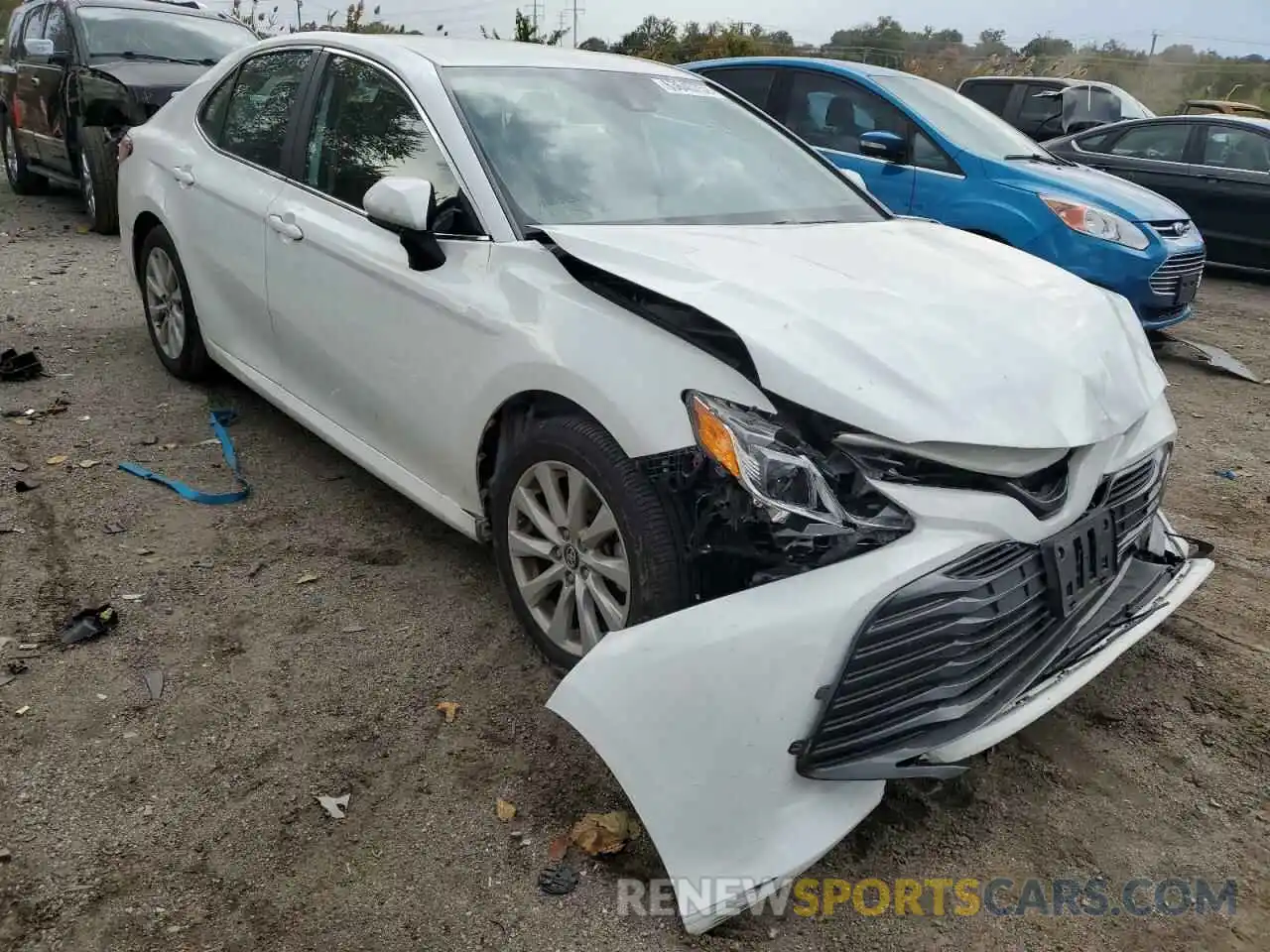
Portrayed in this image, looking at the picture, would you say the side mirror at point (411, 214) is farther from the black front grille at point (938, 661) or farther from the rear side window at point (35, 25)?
the rear side window at point (35, 25)

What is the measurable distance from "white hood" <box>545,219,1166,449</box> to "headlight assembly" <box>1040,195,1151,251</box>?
3.81m

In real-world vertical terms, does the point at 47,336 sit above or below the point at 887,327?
below

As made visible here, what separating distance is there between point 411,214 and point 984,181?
4.83 metres

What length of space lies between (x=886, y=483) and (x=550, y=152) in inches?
62.2

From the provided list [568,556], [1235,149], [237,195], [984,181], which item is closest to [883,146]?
[984,181]

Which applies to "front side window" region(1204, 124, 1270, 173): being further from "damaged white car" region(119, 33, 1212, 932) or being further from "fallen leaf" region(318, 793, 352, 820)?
"fallen leaf" region(318, 793, 352, 820)

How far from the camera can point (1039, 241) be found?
6.41 meters

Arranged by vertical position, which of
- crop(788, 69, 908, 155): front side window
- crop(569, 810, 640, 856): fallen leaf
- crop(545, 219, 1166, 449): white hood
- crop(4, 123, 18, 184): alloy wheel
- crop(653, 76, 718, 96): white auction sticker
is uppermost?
crop(653, 76, 718, 96): white auction sticker

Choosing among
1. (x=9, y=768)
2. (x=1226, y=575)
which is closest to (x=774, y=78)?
(x=1226, y=575)

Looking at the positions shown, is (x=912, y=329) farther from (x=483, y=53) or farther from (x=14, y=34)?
(x=14, y=34)

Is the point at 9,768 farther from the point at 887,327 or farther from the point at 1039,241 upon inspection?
the point at 1039,241

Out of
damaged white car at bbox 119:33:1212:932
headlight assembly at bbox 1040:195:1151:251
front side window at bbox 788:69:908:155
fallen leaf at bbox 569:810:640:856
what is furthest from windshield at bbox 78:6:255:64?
fallen leaf at bbox 569:810:640:856

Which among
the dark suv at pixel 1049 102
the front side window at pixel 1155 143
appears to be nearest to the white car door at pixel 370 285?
the front side window at pixel 1155 143

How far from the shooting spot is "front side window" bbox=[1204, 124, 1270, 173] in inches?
362
